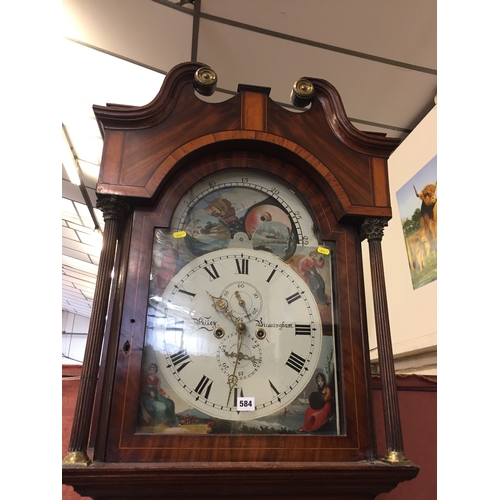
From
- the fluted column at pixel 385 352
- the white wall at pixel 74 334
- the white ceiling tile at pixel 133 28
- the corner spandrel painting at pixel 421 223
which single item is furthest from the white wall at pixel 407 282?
the white wall at pixel 74 334

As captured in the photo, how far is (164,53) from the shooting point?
158 cm

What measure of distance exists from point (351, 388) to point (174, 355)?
261mm

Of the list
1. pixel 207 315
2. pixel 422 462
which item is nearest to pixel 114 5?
pixel 207 315

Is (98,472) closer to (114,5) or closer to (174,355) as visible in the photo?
(174,355)

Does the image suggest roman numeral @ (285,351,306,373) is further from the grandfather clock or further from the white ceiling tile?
the white ceiling tile

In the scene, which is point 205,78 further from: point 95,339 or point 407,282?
point 407,282

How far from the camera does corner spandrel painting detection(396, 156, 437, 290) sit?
4.37 feet

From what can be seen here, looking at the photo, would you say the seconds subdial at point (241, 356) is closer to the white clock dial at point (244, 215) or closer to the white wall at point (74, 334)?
the white clock dial at point (244, 215)

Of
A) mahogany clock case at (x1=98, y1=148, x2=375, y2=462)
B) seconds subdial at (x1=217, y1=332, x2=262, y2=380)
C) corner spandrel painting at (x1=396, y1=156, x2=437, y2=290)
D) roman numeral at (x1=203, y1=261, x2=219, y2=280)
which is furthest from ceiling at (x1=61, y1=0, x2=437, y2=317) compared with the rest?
seconds subdial at (x1=217, y1=332, x2=262, y2=380)

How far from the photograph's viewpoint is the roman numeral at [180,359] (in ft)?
2.13

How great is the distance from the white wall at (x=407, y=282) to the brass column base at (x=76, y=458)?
900 millimetres

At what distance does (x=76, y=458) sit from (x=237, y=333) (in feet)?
0.86

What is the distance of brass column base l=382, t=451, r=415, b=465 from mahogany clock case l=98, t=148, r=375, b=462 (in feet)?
0.12

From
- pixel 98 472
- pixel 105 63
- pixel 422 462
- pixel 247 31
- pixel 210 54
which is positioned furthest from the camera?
pixel 105 63
